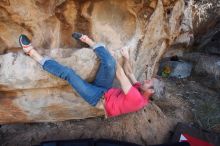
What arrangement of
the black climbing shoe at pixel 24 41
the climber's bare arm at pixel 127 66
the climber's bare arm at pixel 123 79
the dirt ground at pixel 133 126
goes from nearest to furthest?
the black climbing shoe at pixel 24 41 < the climber's bare arm at pixel 123 79 < the climber's bare arm at pixel 127 66 < the dirt ground at pixel 133 126

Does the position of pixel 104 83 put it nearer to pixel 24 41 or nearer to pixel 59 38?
pixel 59 38

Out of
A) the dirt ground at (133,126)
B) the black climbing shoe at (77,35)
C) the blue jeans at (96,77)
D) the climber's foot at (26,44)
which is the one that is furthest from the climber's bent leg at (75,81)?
the dirt ground at (133,126)

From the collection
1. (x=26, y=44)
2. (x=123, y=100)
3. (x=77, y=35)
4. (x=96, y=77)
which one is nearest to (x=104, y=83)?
(x=96, y=77)

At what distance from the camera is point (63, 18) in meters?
3.26

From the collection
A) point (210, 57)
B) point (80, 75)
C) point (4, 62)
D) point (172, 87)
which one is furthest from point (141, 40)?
point (210, 57)

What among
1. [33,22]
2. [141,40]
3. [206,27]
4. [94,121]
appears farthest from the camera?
[206,27]

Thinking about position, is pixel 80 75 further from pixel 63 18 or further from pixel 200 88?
pixel 200 88

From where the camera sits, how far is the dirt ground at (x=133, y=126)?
428cm

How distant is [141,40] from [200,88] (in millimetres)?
2346

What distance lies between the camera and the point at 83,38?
3.22m

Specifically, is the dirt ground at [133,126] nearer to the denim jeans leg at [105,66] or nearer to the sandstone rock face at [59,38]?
the sandstone rock face at [59,38]

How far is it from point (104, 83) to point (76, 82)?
0.24m

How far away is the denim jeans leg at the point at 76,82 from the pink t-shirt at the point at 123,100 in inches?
3.5

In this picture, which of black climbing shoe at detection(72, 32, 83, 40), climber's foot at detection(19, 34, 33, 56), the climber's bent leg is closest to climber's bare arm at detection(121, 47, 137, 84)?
the climber's bent leg
